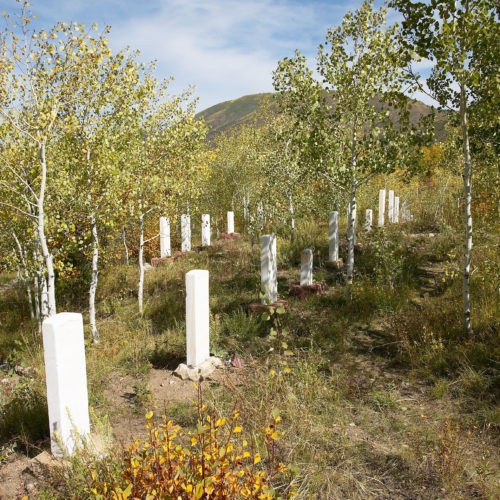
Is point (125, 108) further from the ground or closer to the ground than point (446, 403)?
further from the ground

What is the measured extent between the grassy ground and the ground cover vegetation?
3cm

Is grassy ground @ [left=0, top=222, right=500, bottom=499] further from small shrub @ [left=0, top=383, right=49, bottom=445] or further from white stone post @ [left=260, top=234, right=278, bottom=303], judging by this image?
white stone post @ [left=260, top=234, right=278, bottom=303]

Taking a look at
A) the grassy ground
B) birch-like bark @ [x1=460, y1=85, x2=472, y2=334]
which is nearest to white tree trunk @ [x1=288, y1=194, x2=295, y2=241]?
the grassy ground

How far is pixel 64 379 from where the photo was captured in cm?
317

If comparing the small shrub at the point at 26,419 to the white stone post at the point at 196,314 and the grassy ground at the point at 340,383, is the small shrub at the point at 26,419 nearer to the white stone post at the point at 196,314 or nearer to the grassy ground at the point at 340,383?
the grassy ground at the point at 340,383

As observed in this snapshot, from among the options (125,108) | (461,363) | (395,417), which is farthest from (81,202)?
(461,363)

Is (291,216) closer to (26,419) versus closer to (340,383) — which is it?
(340,383)

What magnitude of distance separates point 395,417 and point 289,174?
35.4ft

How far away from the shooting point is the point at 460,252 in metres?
9.23

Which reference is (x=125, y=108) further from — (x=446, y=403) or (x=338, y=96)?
(x=446, y=403)

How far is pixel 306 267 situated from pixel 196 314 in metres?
3.90

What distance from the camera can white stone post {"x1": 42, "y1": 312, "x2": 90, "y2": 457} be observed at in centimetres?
312

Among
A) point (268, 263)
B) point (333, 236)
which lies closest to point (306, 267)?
point (268, 263)

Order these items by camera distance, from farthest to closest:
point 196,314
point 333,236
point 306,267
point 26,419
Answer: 1. point 333,236
2. point 306,267
3. point 196,314
4. point 26,419
